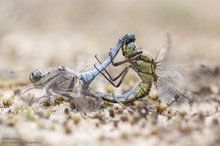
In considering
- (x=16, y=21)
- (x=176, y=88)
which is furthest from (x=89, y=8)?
(x=176, y=88)

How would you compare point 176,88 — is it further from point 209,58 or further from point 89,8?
point 89,8

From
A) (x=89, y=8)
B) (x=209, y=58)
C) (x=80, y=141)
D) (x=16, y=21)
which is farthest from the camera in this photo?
(x=89, y=8)

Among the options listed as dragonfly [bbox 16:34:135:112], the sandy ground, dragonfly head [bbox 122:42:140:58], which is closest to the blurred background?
the sandy ground

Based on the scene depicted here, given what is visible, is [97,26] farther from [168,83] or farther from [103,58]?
[168,83]

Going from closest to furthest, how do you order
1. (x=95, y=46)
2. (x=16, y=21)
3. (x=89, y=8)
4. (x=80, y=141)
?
1. (x=80, y=141)
2. (x=95, y=46)
3. (x=16, y=21)
4. (x=89, y=8)

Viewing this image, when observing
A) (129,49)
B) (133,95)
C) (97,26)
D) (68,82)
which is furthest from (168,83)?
(97,26)

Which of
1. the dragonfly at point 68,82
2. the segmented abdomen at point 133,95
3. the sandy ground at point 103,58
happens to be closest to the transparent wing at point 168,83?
the sandy ground at point 103,58
